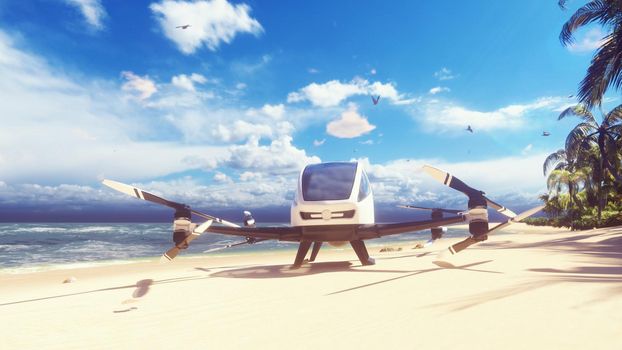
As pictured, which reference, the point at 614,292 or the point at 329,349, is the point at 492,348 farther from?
the point at 614,292

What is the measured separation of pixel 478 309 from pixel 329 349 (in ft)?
7.62

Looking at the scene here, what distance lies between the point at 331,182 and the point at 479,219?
352cm

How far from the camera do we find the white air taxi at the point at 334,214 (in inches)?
325

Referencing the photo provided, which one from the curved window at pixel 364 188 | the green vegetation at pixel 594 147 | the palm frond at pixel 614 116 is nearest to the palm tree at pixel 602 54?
the green vegetation at pixel 594 147

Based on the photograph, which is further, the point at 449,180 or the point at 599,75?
the point at 599,75

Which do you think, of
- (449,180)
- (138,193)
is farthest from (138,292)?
(449,180)

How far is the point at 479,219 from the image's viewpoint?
27.5ft

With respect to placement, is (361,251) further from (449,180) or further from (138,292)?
(138,292)

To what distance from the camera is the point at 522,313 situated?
4.66m

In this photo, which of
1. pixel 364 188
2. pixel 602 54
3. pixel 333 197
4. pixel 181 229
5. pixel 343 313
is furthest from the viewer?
pixel 602 54

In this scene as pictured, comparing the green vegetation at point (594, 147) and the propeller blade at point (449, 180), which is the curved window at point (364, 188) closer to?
the propeller blade at point (449, 180)

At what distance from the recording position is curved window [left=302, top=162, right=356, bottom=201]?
27.6ft

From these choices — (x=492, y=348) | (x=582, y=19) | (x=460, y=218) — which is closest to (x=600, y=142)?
(x=582, y=19)

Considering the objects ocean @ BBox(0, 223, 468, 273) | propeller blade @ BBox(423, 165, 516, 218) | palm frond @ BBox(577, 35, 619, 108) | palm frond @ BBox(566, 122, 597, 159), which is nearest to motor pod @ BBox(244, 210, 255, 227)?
propeller blade @ BBox(423, 165, 516, 218)
